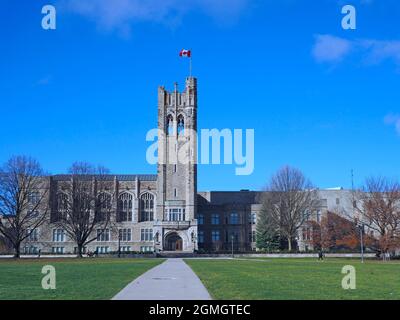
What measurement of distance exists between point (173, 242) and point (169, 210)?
5.41 meters

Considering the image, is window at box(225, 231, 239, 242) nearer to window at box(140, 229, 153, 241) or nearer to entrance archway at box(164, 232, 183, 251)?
entrance archway at box(164, 232, 183, 251)

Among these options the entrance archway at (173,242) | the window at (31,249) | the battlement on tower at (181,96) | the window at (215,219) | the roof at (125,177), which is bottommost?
the window at (31,249)

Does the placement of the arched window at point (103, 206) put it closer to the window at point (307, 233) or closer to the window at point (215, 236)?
the window at point (215, 236)

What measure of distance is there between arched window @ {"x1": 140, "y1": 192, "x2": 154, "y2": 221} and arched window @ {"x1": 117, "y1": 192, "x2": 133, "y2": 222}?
194cm

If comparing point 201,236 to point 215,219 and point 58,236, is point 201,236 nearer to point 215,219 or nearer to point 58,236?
point 215,219

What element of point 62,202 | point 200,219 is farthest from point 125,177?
point 62,202

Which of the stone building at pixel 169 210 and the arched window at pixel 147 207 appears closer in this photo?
the stone building at pixel 169 210

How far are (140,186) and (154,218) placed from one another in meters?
6.84

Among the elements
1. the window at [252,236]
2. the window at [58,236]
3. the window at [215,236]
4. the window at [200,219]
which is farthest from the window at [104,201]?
the window at [252,236]

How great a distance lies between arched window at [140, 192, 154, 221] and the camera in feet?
320

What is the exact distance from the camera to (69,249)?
3762 inches

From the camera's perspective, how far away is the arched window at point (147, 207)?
9769cm

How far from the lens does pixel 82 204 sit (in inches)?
Answer: 3004
